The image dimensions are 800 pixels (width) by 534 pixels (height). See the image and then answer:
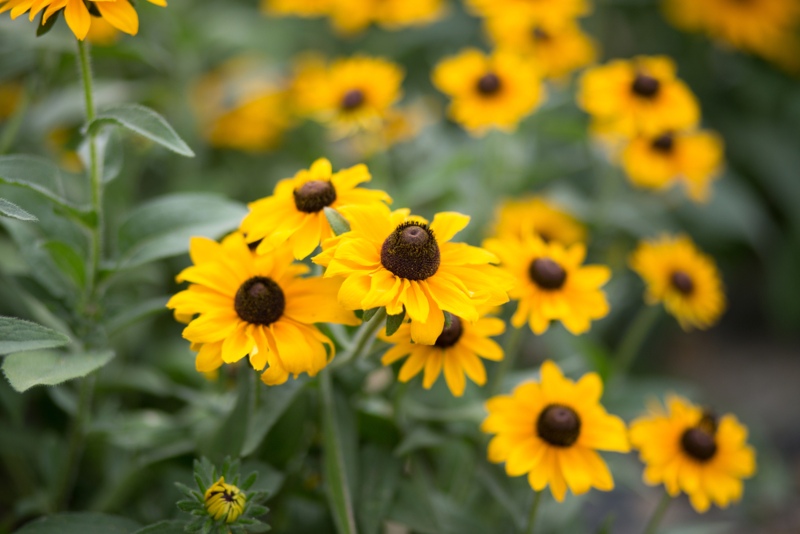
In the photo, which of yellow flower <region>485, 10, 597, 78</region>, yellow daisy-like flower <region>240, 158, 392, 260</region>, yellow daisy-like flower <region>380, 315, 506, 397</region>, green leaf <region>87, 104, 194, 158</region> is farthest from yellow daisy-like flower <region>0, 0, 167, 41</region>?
yellow flower <region>485, 10, 597, 78</region>

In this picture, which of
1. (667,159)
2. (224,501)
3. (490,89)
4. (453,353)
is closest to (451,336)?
(453,353)

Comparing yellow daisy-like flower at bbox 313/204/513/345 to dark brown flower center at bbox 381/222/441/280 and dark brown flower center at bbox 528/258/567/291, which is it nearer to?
dark brown flower center at bbox 381/222/441/280

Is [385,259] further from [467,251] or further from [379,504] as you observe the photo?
[379,504]

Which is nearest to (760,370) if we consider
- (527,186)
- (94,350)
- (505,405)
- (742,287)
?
(742,287)

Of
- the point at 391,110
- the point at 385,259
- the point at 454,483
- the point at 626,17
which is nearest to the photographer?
the point at 385,259

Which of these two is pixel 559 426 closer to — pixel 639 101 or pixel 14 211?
pixel 14 211

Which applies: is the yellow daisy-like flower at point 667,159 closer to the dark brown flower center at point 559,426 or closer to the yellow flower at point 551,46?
the yellow flower at point 551,46
